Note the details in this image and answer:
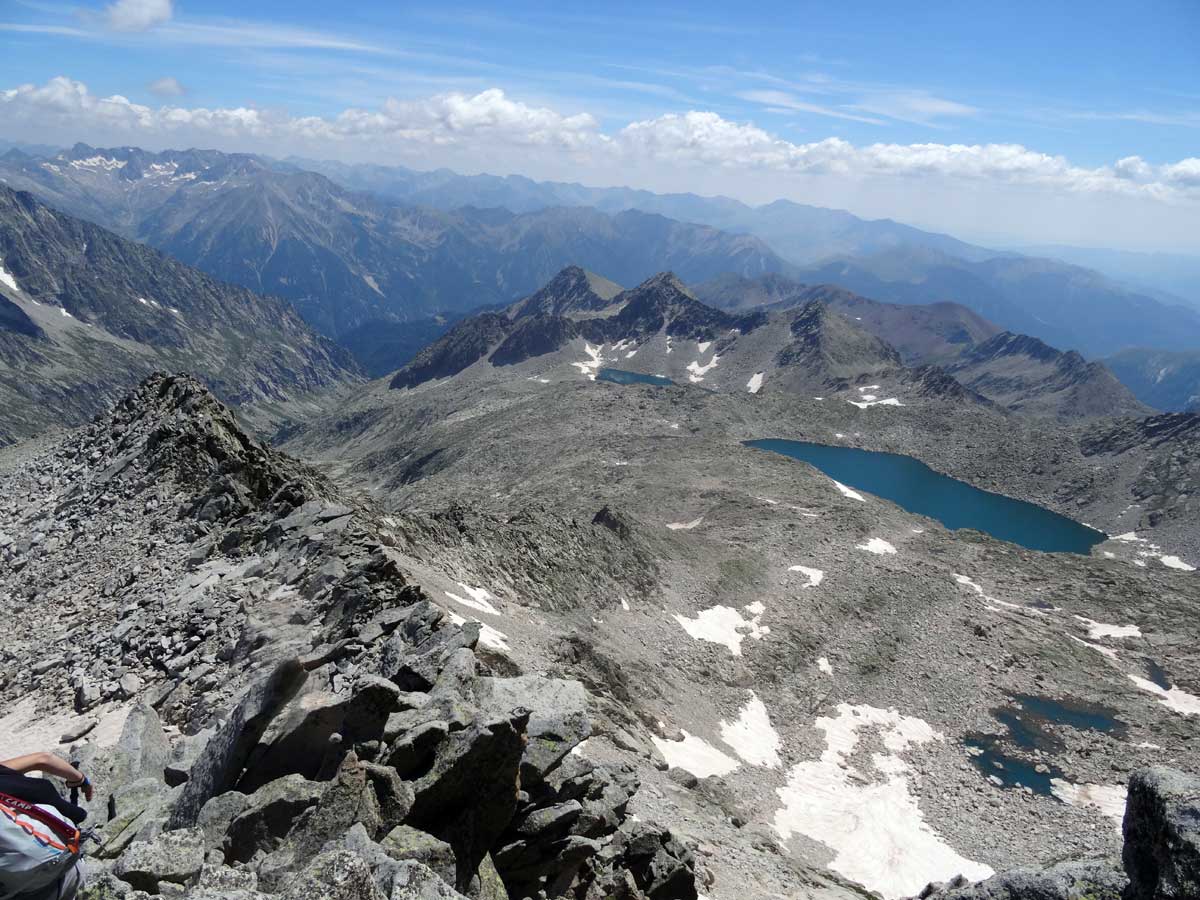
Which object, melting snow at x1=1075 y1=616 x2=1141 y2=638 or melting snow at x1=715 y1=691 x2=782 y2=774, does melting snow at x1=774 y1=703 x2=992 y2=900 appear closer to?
melting snow at x1=715 y1=691 x2=782 y2=774

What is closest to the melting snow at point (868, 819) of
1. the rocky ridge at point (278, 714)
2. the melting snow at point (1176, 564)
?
the rocky ridge at point (278, 714)

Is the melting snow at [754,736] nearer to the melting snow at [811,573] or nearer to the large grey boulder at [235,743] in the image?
the melting snow at [811,573]

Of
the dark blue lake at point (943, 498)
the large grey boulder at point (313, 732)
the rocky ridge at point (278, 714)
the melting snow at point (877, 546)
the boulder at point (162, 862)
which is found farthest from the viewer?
the dark blue lake at point (943, 498)

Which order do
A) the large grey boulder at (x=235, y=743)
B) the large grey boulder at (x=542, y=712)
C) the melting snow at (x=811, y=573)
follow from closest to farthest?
the large grey boulder at (x=235, y=743) → the large grey boulder at (x=542, y=712) → the melting snow at (x=811, y=573)

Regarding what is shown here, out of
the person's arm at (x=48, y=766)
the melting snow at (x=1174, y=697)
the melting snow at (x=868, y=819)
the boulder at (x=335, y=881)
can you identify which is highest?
the person's arm at (x=48, y=766)

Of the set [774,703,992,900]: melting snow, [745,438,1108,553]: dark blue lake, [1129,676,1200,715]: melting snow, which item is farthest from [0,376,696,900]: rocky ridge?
[745,438,1108,553]: dark blue lake

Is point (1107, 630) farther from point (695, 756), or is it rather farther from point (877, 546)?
point (695, 756)

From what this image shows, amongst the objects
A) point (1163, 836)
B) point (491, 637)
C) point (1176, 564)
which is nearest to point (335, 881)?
point (1163, 836)
